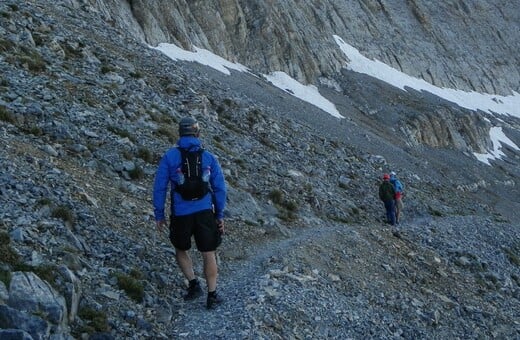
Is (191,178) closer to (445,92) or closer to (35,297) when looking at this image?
(35,297)

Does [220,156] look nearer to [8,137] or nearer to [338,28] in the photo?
[8,137]

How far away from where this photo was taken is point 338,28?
237 ft

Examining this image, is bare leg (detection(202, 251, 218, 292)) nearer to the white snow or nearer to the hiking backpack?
the hiking backpack

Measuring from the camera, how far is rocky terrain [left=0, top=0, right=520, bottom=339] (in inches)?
337

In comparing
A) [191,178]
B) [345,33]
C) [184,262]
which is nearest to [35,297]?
[184,262]

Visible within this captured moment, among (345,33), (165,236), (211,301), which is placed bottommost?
(345,33)

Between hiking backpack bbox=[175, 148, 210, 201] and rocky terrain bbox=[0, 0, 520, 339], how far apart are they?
1613mm

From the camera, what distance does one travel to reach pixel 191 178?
29.6 ft

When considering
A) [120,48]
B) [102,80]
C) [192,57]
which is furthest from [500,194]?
[102,80]

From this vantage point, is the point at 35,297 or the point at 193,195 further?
the point at 193,195

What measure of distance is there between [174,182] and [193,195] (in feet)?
1.20

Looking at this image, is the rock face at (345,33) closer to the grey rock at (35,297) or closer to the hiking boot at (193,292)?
the hiking boot at (193,292)

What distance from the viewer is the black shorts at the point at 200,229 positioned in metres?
9.15

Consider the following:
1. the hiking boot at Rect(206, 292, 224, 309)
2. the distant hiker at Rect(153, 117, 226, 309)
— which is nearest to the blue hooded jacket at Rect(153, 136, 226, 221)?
the distant hiker at Rect(153, 117, 226, 309)
